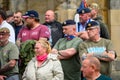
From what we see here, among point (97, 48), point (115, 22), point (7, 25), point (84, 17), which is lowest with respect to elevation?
point (115, 22)

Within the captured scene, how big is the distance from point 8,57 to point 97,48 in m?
1.52

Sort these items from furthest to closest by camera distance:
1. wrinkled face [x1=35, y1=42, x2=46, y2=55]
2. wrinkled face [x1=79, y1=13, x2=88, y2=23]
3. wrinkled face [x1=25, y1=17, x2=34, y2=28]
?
wrinkled face [x1=25, y1=17, x2=34, y2=28]
wrinkled face [x1=79, y1=13, x2=88, y2=23]
wrinkled face [x1=35, y1=42, x2=46, y2=55]

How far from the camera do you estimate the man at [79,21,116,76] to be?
8516 mm

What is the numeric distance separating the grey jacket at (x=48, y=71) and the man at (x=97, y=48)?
451 millimetres

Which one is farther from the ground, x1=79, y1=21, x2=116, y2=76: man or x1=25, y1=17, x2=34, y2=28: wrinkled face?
x1=25, y1=17, x2=34, y2=28: wrinkled face

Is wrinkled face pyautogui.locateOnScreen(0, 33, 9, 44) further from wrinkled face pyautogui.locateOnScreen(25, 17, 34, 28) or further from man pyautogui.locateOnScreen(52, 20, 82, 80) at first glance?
man pyautogui.locateOnScreen(52, 20, 82, 80)

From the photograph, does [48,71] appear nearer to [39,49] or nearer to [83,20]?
[39,49]

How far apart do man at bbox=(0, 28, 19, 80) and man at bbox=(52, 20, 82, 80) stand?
2.19ft

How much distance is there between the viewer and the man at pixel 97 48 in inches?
335

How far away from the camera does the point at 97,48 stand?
8.59 meters

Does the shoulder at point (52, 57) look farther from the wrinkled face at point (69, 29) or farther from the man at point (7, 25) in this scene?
the man at point (7, 25)

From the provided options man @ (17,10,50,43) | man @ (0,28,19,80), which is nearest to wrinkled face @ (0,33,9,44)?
man @ (0,28,19,80)

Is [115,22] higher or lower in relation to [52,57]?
lower

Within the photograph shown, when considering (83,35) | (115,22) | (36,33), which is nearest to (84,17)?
(83,35)
